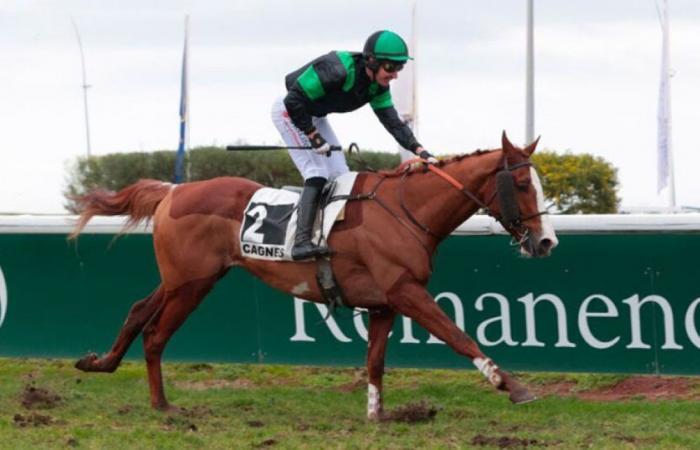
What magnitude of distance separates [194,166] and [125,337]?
14.3 metres

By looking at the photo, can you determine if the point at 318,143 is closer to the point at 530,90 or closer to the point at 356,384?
the point at 356,384

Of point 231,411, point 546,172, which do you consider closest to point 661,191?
point 546,172

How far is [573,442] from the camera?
7402 millimetres

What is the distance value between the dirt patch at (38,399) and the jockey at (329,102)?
1906 mm

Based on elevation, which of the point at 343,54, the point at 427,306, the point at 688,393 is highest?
the point at 343,54

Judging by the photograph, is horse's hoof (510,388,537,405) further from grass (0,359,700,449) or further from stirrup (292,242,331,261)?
stirrup (292,242,331,261)

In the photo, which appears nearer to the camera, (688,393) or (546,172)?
(688,393)

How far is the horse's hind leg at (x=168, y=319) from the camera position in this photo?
29.4 ft

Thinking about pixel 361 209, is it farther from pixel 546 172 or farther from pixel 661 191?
pixel 661 191

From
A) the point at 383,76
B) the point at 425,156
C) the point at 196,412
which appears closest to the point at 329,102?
the point at 383,76

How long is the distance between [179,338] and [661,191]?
1374 centimetres

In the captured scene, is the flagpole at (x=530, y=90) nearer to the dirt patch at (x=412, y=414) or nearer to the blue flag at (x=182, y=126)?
the blue flag at (x=182, y=126)

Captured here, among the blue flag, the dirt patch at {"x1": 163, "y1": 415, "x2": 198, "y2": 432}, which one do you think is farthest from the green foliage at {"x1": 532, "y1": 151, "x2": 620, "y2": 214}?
the dirt patch at {"x1": 163, "y1": 415, "x2": 198, "y2": 432}

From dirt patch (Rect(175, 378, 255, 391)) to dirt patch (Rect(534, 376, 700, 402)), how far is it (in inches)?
80.9
